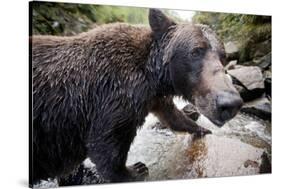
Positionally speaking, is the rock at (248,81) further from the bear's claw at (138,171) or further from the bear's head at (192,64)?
the bear's claw at (138,171)

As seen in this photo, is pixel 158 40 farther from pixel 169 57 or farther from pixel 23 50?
pixel 23 50

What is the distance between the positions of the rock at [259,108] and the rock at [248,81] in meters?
0.05

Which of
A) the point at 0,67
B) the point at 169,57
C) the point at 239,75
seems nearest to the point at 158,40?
the point at 169,57

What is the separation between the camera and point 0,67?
3004 mm

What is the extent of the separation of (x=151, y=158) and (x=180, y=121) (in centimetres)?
34

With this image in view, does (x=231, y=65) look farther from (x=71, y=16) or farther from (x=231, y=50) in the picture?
(x=71, y=16)

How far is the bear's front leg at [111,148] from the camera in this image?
323 centimetres

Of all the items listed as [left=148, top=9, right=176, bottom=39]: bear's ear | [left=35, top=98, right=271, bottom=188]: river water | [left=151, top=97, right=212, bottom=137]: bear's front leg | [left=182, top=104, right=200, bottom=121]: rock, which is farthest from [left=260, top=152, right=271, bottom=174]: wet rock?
[left=148, top=9, right=176, bottom=39]: bear's ear

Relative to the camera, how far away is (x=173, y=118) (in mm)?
3461

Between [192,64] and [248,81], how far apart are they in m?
0.60

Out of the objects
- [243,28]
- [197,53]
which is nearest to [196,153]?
[197,53]

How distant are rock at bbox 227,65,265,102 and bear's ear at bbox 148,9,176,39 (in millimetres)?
600

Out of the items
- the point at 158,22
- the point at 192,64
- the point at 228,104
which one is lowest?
the point at 228,104

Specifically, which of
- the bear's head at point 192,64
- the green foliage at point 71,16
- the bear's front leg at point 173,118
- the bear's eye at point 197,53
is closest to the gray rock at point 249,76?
the bear's head at point 192,64
